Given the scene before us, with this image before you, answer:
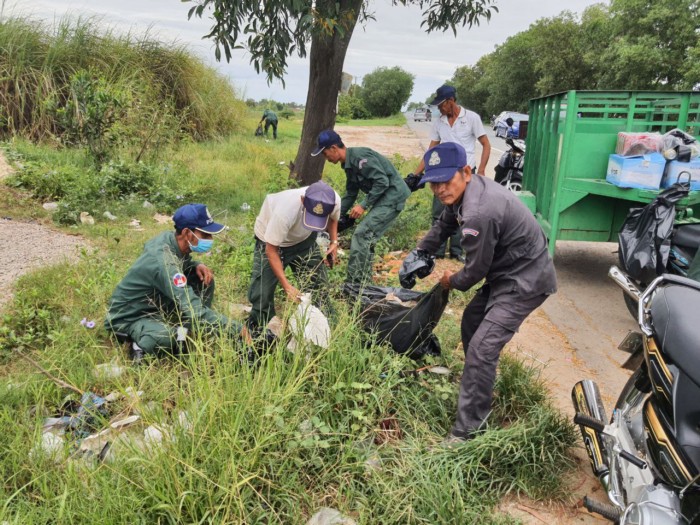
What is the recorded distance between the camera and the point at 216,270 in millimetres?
4695

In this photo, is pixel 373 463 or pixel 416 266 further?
pixel 416 266

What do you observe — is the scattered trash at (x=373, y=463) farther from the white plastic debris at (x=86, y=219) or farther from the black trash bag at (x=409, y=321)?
the white plastic debris at (x=86, y=219)

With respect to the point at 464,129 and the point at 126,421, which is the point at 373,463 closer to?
the point at 126,421

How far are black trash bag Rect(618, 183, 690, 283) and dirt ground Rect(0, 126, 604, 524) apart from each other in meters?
0.74

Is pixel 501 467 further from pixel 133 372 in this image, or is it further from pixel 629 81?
pixel 629 81

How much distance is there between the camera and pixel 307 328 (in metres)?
2.73

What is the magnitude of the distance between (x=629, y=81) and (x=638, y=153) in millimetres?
21324

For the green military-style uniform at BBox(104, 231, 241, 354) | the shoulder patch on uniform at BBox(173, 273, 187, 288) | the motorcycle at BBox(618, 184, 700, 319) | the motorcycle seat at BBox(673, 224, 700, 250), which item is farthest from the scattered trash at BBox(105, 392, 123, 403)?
the motorcycle seat at BBox(673, 224, 700, 250)

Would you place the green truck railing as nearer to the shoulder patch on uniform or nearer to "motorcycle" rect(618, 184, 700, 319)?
"motorcycle" rect(618, 184, 700, 319)

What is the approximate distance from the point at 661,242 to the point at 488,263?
1993mm

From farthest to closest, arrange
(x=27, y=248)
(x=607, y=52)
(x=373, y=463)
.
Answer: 1. (x=607, y=52)
2. (x=27, y=248)
3. (x=373, y=463)

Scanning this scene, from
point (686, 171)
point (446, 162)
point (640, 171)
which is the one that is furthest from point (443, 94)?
point (446, 162)

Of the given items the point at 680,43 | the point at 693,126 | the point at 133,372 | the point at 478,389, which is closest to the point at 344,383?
the point at 478,389

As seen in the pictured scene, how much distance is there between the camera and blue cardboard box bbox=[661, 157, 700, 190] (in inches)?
162
